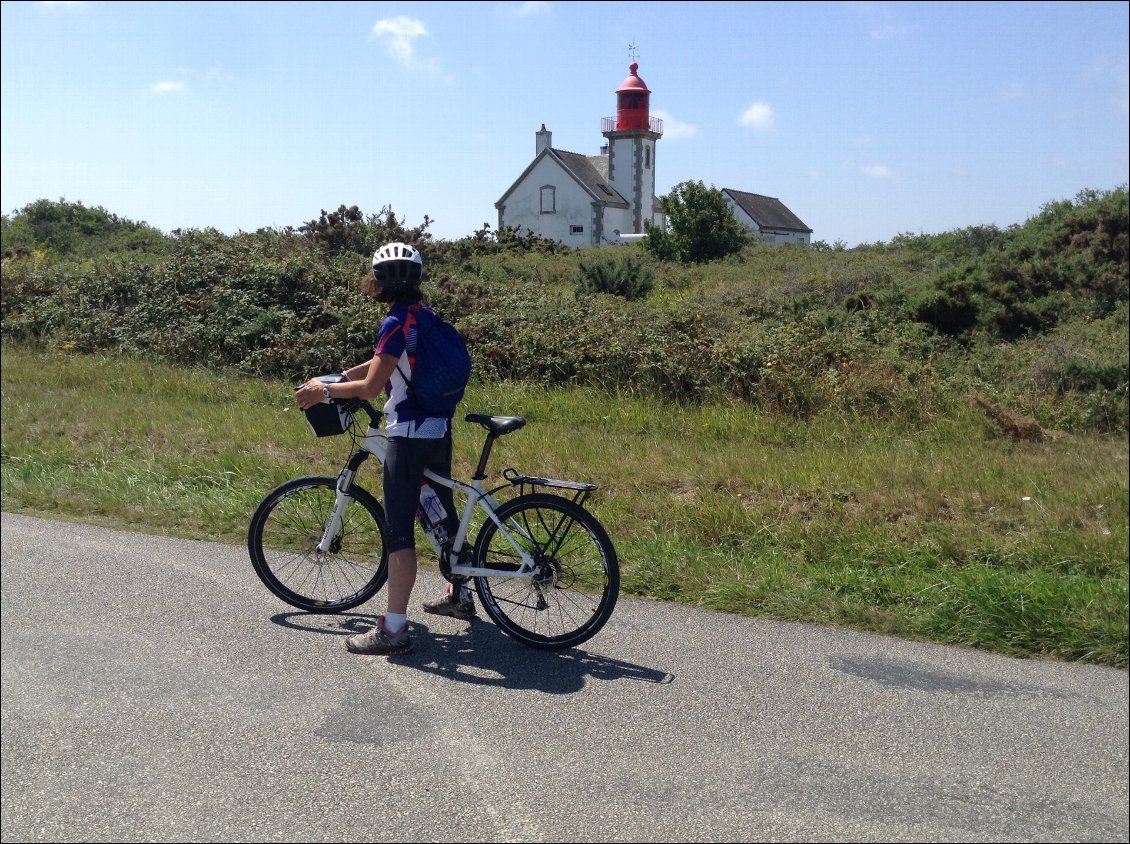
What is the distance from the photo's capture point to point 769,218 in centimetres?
6222

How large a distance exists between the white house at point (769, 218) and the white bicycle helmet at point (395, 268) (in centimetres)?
5278

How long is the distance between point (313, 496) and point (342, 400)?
875 mm

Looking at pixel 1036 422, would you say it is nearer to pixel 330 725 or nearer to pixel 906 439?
pixel 906 439

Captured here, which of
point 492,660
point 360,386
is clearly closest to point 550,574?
point 492,660

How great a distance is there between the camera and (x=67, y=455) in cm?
903

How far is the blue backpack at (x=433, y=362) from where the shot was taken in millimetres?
5031

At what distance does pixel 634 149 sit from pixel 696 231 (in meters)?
18.9

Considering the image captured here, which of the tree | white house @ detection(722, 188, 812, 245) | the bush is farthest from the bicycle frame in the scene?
white house @ detection(722, 188, 812, 245)

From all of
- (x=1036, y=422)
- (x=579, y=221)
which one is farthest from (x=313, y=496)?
(x=579, y=221)

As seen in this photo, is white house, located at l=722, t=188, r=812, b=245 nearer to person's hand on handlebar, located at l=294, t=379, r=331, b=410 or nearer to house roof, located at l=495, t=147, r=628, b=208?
house roof, located at l=495, t=147, r=628, b=208

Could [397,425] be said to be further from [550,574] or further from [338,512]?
[550,574]

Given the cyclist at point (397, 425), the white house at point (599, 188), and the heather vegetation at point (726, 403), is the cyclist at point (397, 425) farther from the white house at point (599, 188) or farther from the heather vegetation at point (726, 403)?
the white house at point (599, 188)

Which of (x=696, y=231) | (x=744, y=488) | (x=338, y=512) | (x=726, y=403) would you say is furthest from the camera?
(x=696, y=231)

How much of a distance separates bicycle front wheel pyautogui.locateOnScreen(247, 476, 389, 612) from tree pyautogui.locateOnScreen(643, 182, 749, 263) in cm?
2462
